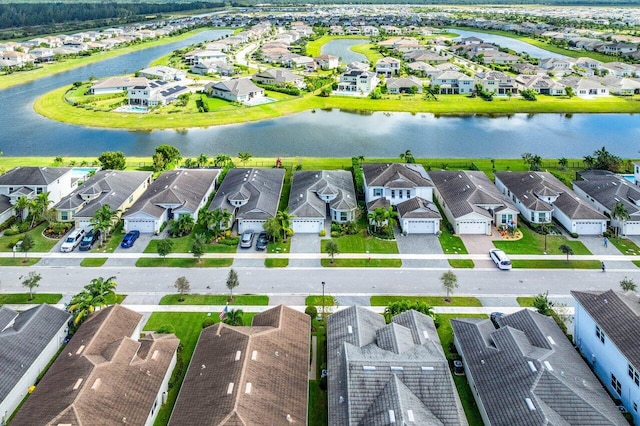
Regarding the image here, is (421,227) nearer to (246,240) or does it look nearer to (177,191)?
(246,240)

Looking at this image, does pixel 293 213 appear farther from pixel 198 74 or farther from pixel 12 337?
pixel 198 74

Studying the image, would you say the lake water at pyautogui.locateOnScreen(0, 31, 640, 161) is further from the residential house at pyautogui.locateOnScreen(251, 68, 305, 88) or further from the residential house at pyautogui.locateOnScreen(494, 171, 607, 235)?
the residential house at pyautogui.locateOnScreen(251, 68, 305, 88)

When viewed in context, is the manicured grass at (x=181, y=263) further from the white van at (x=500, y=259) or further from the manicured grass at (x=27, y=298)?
the white van at (x=500, y=259)

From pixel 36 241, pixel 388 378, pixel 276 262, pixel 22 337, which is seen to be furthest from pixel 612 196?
pixel 36 241

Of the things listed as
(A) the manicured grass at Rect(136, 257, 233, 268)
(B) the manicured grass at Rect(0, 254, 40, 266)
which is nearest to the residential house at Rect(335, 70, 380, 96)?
(A) the manicured grass at Rect(136, 257, 233, 268)

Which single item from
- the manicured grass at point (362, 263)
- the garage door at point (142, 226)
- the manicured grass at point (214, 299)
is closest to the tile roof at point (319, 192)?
the manicured grass at point (362, 263)

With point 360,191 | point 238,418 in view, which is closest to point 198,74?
point 360,191
